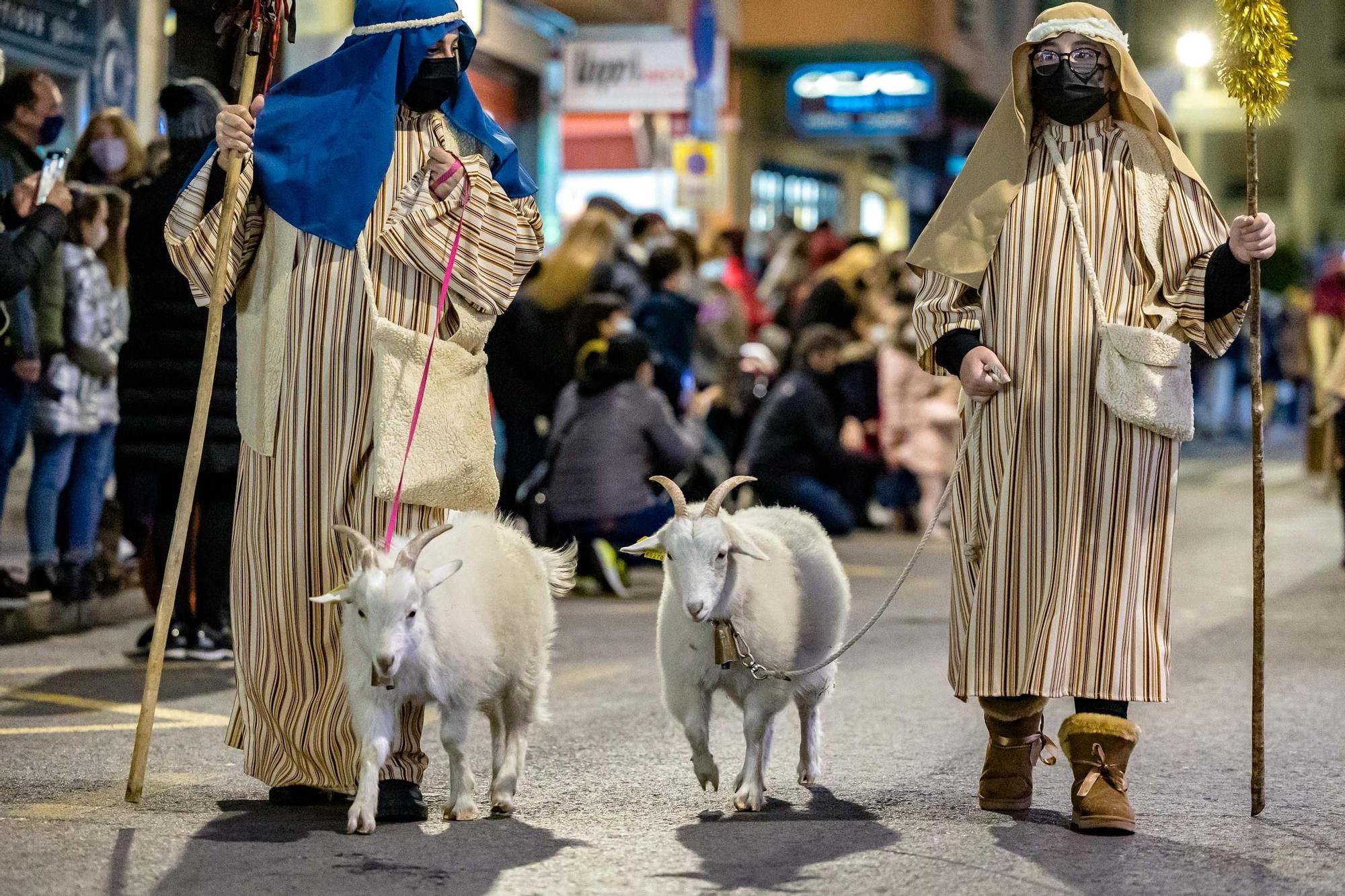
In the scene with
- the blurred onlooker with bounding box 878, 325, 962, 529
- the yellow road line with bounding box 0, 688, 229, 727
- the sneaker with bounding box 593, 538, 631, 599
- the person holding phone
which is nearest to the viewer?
the yellow road line with bounding box 0, 688, 229, 727

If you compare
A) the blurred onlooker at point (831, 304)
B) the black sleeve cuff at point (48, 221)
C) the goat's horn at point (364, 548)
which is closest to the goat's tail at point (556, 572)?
the goat's horn at point (364, 548)

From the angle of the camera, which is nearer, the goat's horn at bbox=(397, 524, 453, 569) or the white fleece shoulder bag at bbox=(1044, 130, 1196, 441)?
the goat's horn at bbox=(397, 524, 453, 569)

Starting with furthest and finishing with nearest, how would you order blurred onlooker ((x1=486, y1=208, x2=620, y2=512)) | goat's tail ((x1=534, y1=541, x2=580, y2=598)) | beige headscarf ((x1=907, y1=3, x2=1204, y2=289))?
blurred onlooker ((x1=486, y1=208, x2=620, y2=512))
goat's tail ((x1=534, y1=541, x2=580, y2=598))
beige headscarf ((x1=907, y1=3, x2=1204, y2=289))

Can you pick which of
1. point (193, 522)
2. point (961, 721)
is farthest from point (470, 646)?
point (193, 522)

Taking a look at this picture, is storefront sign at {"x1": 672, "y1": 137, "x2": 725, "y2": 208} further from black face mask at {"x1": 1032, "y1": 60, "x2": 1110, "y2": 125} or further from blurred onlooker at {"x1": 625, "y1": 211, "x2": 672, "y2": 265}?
black face mask at {"x1": 1032, "y1": 60, "x2": 1110, "y2": 125}

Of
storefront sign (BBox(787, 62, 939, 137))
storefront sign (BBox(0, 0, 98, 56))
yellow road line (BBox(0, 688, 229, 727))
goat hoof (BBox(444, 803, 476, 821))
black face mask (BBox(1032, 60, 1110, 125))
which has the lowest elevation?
yellow road line (BBox(0, 688, 229, 727))

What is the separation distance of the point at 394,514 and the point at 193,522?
10.7 ft

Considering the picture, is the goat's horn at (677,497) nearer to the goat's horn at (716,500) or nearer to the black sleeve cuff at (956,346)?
the goat's horn at (716,500)

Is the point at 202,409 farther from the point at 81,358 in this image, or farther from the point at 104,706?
the point at 81,358

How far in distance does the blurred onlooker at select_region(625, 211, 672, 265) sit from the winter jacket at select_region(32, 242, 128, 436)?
5080 mm

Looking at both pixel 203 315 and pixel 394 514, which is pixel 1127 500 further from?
pixel 203 315

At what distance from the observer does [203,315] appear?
8.87 metres

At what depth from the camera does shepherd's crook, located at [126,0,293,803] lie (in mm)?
5848

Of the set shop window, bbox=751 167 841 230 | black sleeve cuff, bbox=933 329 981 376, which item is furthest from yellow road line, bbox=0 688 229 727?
shop window, bbox=751 167 841 230
